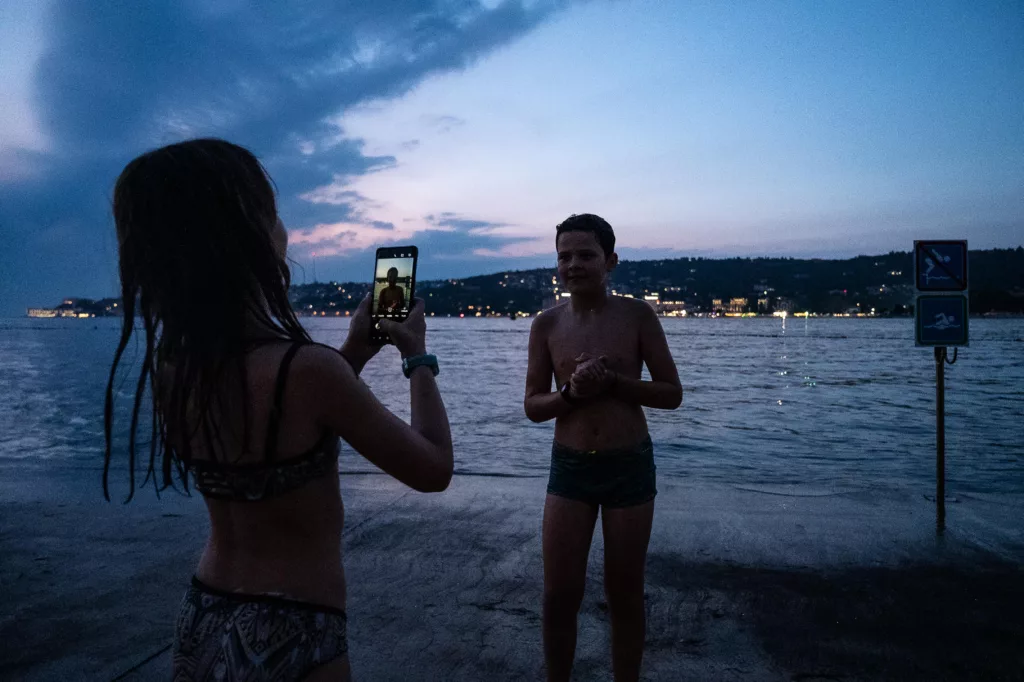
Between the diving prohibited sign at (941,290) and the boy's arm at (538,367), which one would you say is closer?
the boy's arm at (538,367)

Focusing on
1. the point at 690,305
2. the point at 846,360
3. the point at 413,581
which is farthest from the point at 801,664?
the point at 690,305

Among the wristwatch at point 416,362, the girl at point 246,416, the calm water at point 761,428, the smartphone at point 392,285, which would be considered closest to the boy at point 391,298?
the smartphone at point 392,285

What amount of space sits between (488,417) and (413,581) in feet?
39.9

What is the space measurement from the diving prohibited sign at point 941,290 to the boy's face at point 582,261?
368cm

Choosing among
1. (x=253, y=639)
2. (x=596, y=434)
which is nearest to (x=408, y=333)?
(x=253, y=639)

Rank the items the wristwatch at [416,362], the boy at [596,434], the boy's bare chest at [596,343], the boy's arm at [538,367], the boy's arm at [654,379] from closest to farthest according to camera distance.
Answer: the wristwatch at [416,362] → the boy at [596,434] → the boy's arm at [654,379] → the boy's bare chest at [596,343] → the boy's arm at [538,367]

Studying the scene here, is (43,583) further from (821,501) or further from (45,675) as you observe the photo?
(821,501)

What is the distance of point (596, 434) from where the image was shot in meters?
2.81

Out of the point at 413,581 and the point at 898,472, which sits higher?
the point at 413,581

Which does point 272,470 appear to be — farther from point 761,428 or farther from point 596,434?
point 761,428

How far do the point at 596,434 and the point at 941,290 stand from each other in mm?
4120

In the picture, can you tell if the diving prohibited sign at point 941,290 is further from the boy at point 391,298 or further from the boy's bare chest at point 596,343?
the boy at point 391,298

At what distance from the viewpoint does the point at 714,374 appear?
2928 cm

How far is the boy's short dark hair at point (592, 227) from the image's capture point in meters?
2.91
